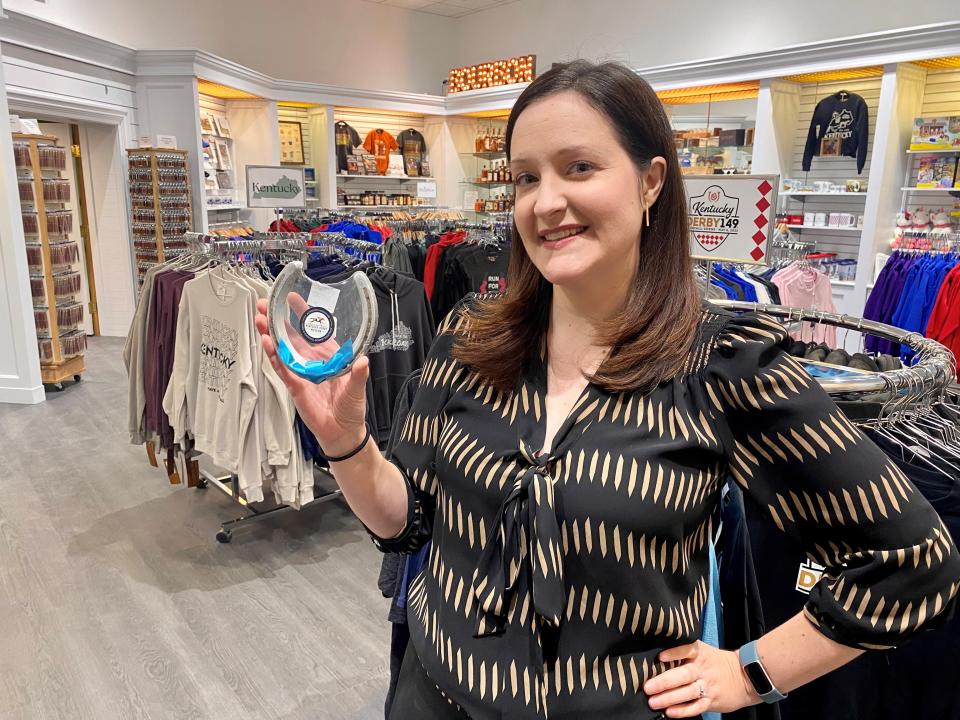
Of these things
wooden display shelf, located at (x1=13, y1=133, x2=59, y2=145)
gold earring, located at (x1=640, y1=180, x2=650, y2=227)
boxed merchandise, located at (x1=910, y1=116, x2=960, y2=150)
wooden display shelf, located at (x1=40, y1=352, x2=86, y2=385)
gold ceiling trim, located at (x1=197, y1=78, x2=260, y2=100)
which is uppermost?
gold ceiling trim, located at (x1=197, y1=78, x2=260, y2=100)

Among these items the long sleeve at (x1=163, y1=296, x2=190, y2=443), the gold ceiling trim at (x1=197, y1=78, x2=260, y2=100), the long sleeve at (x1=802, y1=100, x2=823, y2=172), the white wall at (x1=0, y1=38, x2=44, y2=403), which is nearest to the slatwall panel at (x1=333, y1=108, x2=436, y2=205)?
the gold ceiling trim at (x1=197, y1=78, x2=260, y2=100)

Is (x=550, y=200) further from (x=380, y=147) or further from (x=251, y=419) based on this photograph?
(x=380, y=147)

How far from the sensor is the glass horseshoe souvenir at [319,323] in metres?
1.05

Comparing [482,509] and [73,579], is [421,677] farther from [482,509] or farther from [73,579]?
[73,579]

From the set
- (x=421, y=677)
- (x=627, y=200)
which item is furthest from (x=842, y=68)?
(x=421, y=677)

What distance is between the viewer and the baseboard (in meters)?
5.57

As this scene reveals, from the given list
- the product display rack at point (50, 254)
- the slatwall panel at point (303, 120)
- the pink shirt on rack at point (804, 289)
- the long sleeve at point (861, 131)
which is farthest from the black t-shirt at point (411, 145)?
the pink shirt on rack at point (804, 289)

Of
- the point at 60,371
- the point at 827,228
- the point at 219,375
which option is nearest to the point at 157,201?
the point at 60,371

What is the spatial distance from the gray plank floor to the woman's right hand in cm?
169

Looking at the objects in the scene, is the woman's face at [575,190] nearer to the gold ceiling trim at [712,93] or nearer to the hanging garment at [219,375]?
the hanging garment at [219,375]

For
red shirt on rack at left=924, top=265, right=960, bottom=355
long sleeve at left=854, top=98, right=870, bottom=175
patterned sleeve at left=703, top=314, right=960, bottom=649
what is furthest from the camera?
long sleeve at left=854, top=98, right=870, bottom=175

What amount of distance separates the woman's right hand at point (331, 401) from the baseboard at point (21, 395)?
5553mm

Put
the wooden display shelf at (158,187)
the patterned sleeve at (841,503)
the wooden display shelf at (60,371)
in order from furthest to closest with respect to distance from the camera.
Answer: the wooden display shelf at (158,187)
the wooden display shelf at (60,371)
the patterned sleeve at (841,503)

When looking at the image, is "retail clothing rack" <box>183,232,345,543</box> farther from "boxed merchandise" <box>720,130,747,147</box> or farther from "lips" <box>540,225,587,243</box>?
"boxed merchandise" <box>720,130,747,147</box>
